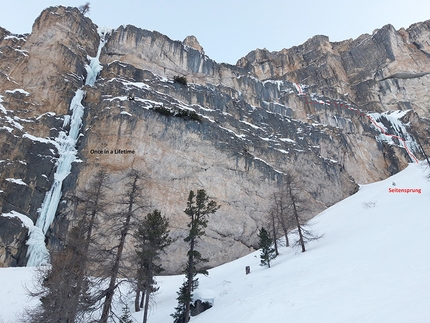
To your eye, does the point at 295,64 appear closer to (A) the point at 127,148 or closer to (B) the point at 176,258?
(A) the point at 127,148

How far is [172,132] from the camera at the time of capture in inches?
1565

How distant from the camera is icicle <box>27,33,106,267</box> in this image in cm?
2870

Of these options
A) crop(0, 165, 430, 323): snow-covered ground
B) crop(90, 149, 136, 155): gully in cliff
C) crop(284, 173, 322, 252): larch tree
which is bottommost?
crop(0, 165, 430, 323): snow-covered ground

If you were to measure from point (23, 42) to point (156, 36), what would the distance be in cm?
2278

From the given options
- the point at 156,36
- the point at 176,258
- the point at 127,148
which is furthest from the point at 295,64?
the point at 176,258

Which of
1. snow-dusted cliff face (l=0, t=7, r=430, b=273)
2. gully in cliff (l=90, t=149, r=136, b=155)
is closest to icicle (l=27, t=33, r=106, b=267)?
snow-dusted cliff face (l=0, t=7, r=430, b=273)

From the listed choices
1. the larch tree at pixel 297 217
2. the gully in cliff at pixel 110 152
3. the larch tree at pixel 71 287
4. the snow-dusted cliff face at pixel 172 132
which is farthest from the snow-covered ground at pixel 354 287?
the gully in cliff at pixel 110 152

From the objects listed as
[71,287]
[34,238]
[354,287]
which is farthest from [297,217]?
[34,238]

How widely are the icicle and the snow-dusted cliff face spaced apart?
0.24 metres

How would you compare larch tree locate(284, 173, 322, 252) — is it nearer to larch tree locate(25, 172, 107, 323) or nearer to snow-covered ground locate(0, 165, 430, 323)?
snow-covered ground locate(0, 165, 430, 323)

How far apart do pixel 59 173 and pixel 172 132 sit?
15.2 metres

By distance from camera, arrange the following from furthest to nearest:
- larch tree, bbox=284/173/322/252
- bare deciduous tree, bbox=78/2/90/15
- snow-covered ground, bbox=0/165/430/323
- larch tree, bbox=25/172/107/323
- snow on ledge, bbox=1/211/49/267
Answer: bare deciduous tree, bbox=78/2/90/15 < snow on ledge, bbox=1/211/49/267 < larch tree, bbox=284/173/322/252 < larch tree, bbox=25/172/107/323 < snow-covered ground, bbox=0/165/430/323

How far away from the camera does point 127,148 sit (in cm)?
3628

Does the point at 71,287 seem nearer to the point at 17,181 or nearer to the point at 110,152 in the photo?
the point at 110,152
